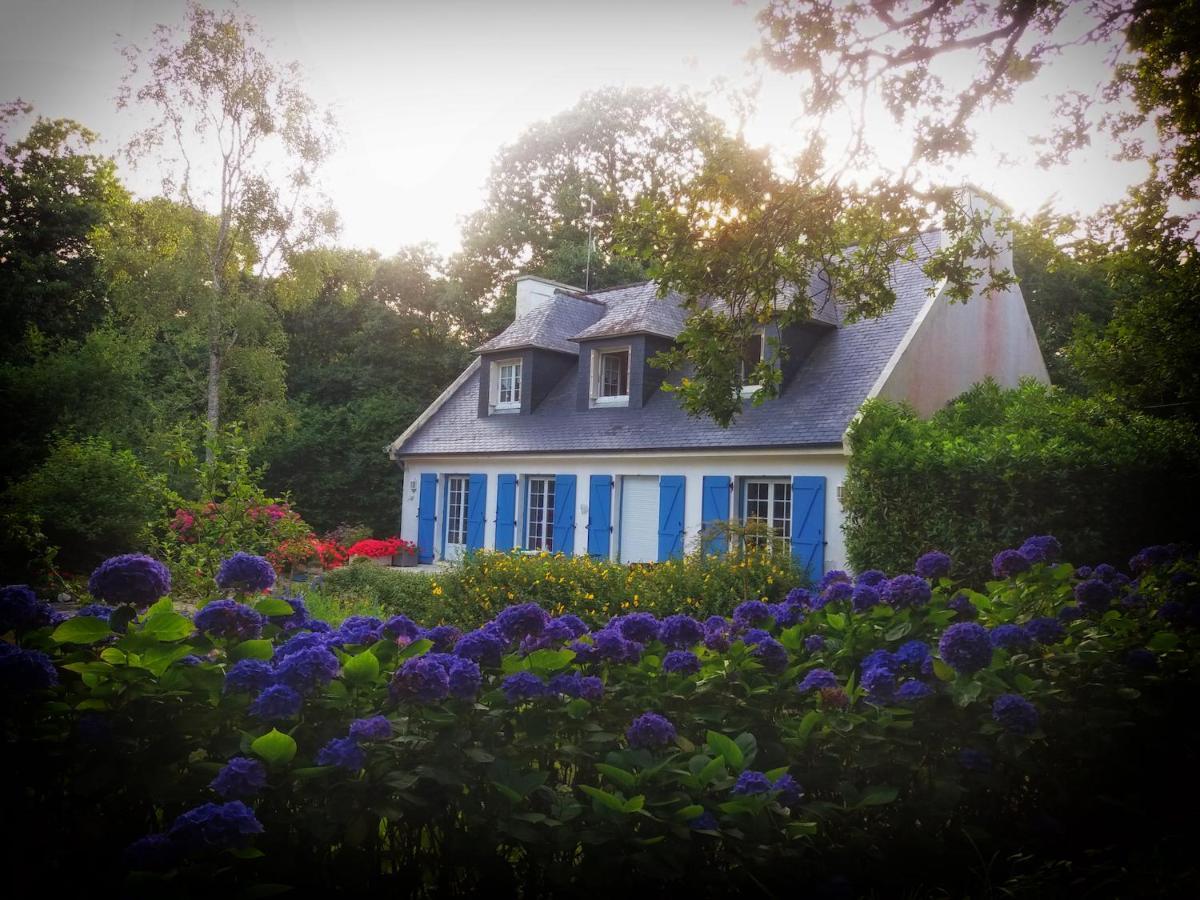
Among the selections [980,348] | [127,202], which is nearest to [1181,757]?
[980,348]

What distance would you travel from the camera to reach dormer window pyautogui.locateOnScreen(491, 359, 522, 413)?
63.1 feet

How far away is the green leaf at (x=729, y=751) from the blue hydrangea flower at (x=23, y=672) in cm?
178

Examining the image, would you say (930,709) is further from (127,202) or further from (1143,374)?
(127,202)

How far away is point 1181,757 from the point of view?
325 centimetres

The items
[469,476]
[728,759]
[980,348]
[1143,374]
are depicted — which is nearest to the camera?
[728,759]

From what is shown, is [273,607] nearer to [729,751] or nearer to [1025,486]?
[729,751]

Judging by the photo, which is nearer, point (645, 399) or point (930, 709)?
point (930, 709)

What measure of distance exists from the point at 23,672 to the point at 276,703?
2.02ft

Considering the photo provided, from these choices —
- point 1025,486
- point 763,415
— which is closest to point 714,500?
point 763,415

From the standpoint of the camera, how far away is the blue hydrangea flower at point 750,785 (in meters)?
2.39

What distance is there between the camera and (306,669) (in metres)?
2.29

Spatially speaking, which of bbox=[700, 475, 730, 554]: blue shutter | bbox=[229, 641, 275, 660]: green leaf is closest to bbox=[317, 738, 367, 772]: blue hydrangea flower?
bbox=[229, 641, 275, 660]: green leaf

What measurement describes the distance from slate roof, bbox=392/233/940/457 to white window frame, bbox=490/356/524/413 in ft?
1.35

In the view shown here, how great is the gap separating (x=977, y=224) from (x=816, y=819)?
560cm
